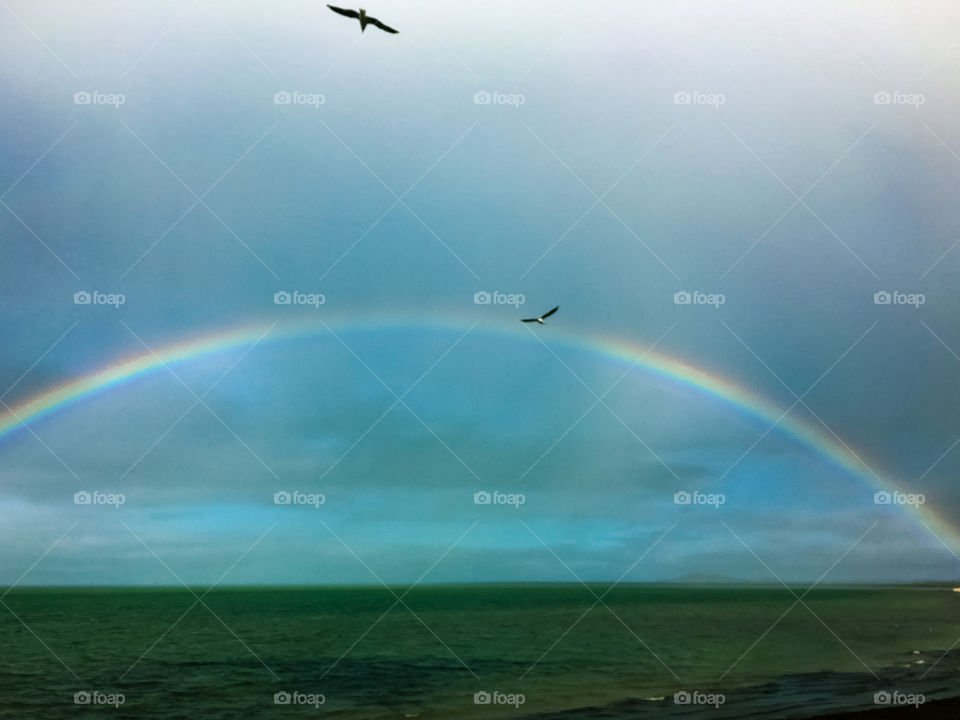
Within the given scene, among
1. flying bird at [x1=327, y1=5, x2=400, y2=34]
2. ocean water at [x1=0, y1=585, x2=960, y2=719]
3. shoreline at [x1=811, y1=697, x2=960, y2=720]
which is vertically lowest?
shoreline at [x1=811, y1=697, x2=960, y2=720]

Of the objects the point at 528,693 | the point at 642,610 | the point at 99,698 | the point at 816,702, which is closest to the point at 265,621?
the point at 642,610

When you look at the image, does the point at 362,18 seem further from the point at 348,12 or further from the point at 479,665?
the point at 479,665

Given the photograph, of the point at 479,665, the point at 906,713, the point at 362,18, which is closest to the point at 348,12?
the point at 362,18

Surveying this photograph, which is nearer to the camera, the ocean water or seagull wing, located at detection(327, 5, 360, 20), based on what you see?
seagull wing, located at detection(327, 5, 360, 20)

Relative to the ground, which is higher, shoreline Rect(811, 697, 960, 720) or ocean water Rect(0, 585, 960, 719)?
ocean water Rect(0, 585, 960, 719)

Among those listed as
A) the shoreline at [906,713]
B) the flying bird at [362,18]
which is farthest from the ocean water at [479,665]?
the flying bird at [362,18]

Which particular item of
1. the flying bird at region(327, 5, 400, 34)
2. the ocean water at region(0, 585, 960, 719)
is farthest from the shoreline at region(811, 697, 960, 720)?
the flying bird at region(327, 5, 400, 34)

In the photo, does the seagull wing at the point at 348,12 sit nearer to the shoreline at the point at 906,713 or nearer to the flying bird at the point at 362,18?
the flying bird at the point at 362,18

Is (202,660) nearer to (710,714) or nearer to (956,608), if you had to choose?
(710,714)

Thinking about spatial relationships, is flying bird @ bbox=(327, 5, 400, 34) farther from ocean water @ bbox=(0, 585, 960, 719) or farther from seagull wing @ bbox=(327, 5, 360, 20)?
ocean water @ bbox=(0, 585, 960, 719)
